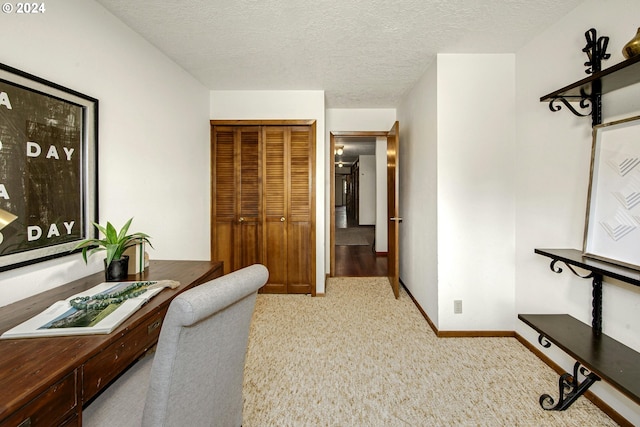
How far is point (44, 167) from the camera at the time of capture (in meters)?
1.41

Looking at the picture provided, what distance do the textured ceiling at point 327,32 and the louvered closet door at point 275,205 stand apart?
700 mm

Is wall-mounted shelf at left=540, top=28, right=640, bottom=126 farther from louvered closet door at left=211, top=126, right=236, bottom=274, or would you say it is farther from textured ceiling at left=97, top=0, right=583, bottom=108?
louvered closet door at left=211, top=126, right=236, bottom=274

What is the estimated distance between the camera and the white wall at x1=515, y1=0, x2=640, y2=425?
153 centimetres

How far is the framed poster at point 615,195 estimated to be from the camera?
1392 mm

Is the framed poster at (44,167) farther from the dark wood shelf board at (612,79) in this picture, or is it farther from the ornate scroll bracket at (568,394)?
the ornate scroll bracket at (568,394)

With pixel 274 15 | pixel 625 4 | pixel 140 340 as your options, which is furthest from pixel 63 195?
pixel 625 4

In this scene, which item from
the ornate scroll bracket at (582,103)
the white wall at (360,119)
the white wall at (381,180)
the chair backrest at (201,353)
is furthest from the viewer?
the white wall at (381,180)

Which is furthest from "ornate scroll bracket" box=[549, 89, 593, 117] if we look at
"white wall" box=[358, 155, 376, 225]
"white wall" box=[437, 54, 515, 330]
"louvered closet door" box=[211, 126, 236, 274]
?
"white wall" box=[358, 155, 376, 225]

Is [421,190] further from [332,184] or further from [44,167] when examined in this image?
[44,167]

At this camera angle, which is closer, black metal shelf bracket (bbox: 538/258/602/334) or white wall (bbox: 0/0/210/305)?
white wall (bbox: 0/0/210/305)

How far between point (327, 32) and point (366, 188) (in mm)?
7133

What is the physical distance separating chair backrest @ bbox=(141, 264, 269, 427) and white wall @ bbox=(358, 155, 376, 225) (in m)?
7.96

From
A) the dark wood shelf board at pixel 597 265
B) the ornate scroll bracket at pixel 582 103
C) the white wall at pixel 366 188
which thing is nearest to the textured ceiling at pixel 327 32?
the ornate scroll bracket at pixel 582 103

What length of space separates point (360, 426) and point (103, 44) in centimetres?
281
